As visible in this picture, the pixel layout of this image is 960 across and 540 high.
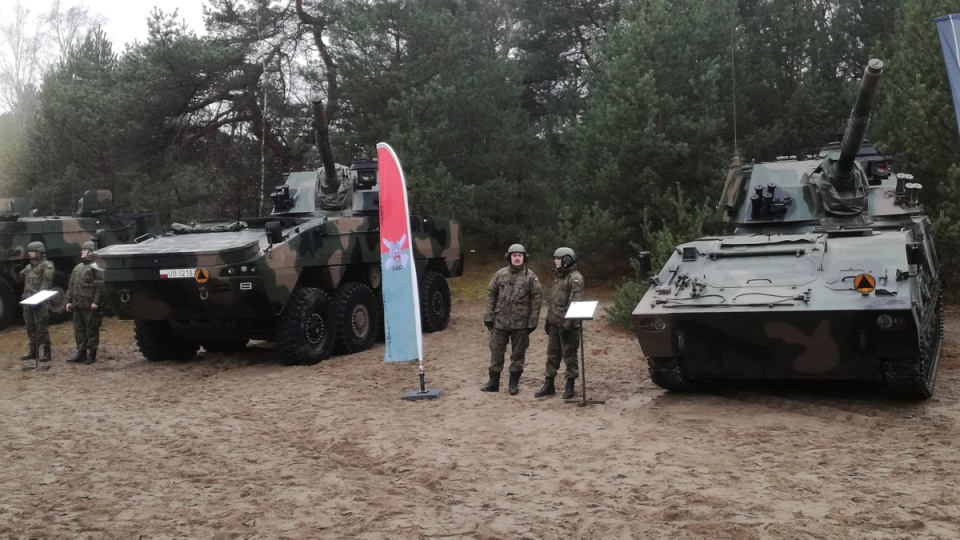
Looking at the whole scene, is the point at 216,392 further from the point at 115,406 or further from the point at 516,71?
the point at 516,71

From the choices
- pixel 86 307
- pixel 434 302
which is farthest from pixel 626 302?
pixel 86 307

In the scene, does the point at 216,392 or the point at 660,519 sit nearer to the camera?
the point at 660,519

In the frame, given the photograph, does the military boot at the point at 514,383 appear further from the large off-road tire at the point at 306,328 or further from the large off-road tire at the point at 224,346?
the large off-road tire at the point at 224,346

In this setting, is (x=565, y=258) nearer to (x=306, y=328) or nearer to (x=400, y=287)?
(x=400, y=287)

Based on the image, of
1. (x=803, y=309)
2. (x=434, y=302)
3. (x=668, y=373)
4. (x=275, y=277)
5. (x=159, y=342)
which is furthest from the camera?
(x=434, y=302)

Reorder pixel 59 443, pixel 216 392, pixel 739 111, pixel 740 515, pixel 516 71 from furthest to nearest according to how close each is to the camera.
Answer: pixel 516 71, pixel 739 111, pixel 216 392, pixel 59 443, pixel 740 515

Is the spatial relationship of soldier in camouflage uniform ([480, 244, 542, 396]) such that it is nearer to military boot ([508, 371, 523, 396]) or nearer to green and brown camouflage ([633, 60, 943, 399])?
military boot ([508, 371, 523, 396])

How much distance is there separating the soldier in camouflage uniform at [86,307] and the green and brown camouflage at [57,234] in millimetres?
1388

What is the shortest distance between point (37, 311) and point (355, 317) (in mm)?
3697

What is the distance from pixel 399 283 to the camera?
8500 mm

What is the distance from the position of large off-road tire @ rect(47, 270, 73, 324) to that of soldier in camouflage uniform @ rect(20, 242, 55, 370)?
4.65 feet

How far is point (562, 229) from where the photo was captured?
53.9 ft

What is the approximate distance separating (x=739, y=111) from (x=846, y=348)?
40.2ft

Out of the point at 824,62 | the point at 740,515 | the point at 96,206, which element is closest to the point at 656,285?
the point at 740,515
